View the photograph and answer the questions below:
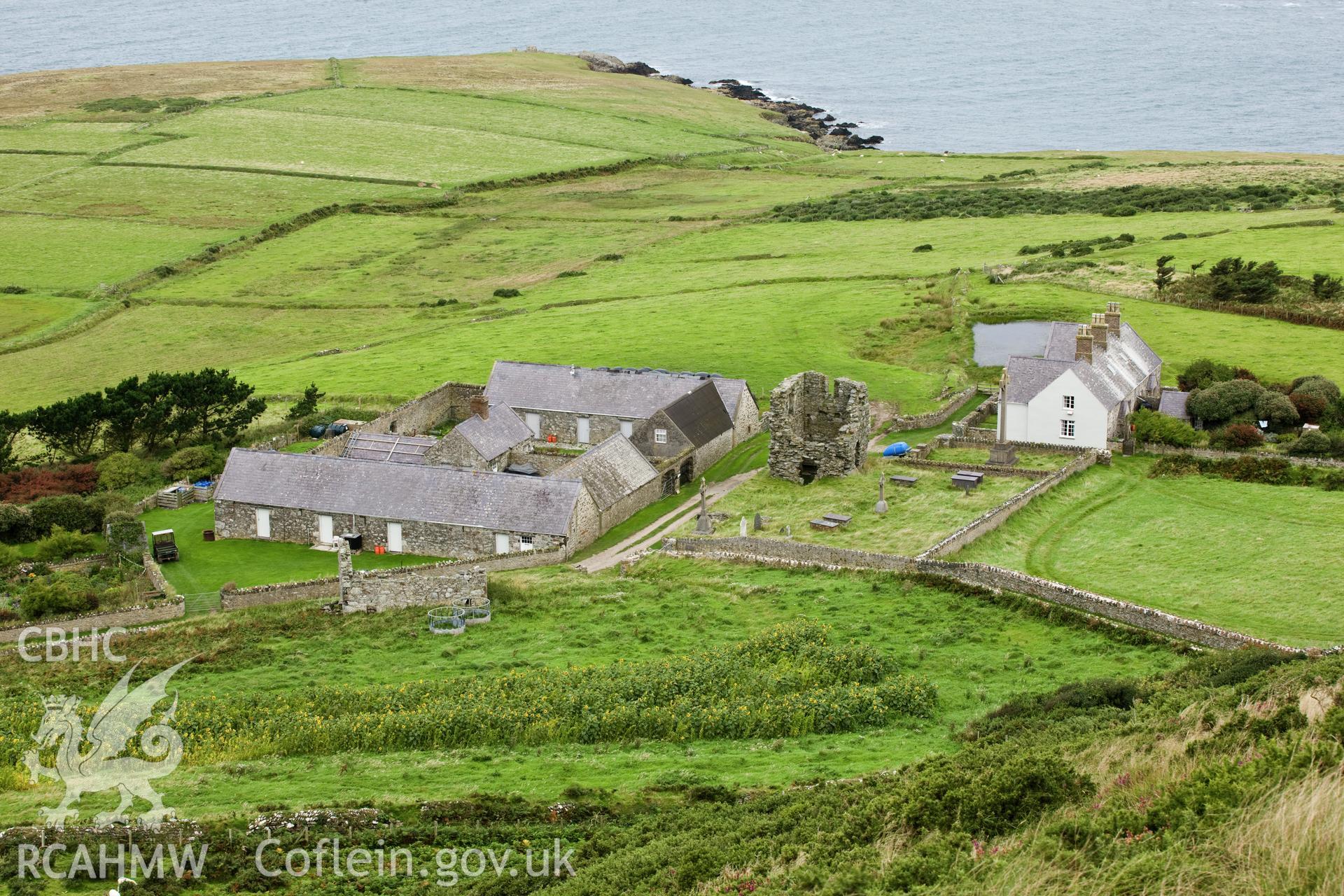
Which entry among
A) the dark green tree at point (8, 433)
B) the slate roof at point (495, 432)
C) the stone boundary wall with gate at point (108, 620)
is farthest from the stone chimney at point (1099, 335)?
the dark green tree at point (8, 433)

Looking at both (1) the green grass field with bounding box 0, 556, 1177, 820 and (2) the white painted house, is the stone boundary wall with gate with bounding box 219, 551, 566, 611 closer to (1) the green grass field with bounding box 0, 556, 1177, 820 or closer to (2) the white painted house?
(1) the green grass field with bounding box 0, 556, 1177, 820

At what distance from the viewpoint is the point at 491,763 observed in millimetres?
31188

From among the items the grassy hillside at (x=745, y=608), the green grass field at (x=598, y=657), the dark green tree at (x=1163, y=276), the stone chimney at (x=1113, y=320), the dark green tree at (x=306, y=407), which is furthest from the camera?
the dark green tree at (x=1163, y=276)

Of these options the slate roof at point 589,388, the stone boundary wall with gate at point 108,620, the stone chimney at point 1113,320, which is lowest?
the stone boundary wall with gate at point 108,620

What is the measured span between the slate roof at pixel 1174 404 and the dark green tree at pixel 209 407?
149ft

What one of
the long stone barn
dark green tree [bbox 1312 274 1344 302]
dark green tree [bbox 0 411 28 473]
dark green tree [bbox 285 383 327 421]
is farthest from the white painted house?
dark green tree [bbox 0 411 28 473]

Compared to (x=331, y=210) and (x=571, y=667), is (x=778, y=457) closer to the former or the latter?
(x=571, y=667)

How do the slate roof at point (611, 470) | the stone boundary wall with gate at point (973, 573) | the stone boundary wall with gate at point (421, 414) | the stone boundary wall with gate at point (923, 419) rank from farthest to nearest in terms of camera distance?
the stone boundary wall with gate at point (923, 419) → the stone boundary wall with gate at point (421, 414) → the slate roof at point (611, 470) → the stone boundary wall with gate at point (973, 573)

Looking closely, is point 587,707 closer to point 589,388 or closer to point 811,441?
point 811,441

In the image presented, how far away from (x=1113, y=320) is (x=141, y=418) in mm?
49062

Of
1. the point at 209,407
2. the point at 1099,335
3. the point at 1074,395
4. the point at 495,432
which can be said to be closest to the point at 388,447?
the point at 495,432

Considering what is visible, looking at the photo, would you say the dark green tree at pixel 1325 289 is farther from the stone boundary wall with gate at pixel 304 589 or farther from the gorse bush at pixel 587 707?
the stone boundary wall with gate at pixel 304 589

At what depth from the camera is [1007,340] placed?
7800cm

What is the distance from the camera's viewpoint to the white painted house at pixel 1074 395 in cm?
5900
